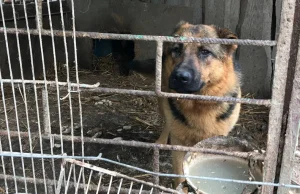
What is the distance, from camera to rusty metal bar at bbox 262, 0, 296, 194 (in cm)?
244

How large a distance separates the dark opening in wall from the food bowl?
475 cm

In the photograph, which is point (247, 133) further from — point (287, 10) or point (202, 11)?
point (287, 10)

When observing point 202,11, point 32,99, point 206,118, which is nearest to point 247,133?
point 206,118

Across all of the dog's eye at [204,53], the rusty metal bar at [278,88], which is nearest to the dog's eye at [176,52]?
the dog's eye at [204,53]

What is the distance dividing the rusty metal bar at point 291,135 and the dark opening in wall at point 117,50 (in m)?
5.13

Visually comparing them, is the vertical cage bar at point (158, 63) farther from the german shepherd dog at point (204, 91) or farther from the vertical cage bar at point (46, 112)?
the german shepherd dog at point (204, 91)

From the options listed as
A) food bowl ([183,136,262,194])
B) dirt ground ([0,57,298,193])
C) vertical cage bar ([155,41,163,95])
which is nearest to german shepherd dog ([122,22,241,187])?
dirt ground ([0,57,298,193])

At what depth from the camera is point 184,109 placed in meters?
4.04

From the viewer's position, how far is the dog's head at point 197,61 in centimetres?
350

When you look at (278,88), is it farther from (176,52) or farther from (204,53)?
(176,52)

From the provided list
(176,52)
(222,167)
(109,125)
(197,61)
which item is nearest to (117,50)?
(109,125)

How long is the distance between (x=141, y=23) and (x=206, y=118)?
4020mm

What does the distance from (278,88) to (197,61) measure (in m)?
1.28

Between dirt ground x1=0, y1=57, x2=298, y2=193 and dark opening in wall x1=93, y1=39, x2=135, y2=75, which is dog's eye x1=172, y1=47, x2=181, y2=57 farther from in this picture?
dark opening in wall x1=93, y1=39, x2=135, y2=75
